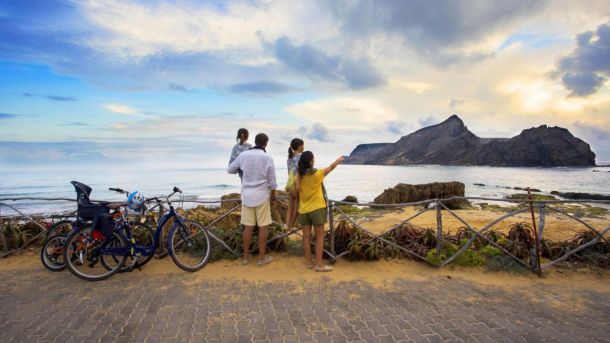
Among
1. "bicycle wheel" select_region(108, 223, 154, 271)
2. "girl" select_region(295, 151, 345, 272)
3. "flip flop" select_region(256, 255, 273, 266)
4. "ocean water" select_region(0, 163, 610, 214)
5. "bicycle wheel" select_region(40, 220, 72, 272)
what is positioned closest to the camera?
"girl" select_region(295, 151, 345, 272)

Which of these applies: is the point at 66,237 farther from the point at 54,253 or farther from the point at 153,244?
the point at 153,244

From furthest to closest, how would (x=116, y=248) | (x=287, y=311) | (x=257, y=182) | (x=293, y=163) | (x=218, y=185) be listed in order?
(x=218, y=185), (x=293, y=163), (x=257, y=182), (x=116, y=248), (x=287, y=311)

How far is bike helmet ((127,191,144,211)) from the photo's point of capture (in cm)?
573

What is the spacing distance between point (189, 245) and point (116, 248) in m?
1.23

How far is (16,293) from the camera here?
510 centimetres

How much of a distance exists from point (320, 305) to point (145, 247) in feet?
10.9

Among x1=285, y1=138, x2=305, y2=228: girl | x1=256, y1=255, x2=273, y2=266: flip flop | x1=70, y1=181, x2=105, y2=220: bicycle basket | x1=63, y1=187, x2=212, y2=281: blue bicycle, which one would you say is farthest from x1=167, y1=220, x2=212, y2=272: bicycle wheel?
x1=285, y1=138, x2=305, y2=228: girl

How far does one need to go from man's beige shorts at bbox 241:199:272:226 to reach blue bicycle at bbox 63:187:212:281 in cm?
84

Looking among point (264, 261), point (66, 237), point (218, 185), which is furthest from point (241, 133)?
point (218, 185)

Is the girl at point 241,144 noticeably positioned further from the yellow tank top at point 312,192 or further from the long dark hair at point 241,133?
the yellow tank top at point 312,192

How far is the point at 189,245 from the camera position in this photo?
6355 millimetres

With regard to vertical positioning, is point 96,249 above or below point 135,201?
below

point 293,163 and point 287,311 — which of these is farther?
point 293,163

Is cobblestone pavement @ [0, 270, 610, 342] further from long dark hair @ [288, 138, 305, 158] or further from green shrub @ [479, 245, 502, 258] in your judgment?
long dark hair @ [288, 138, 305, 158]
